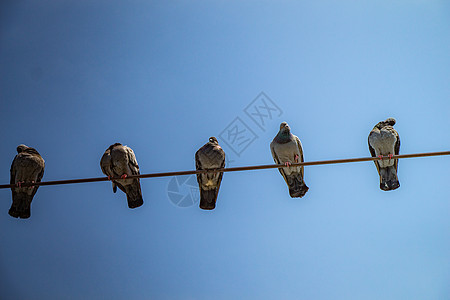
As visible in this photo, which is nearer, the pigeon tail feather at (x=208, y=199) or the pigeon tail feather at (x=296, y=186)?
the pigeon tail feather at (x=208, y=199)

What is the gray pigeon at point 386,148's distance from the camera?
7.32 metres

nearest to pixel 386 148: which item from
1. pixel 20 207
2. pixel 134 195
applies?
pixel 134 195

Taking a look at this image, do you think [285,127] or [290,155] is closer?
[290,155]

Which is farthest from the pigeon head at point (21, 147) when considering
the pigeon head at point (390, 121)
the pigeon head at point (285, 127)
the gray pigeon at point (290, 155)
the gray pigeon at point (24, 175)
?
the pigeon head at point (390, 121)

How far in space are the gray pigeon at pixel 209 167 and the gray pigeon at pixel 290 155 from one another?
110 cm

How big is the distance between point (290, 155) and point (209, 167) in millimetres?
1591

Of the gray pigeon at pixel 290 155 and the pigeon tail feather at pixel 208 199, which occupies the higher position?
the gray pigeon at pixel 290 155

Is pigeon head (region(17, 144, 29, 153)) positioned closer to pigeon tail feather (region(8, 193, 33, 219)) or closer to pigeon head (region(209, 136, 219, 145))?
pigeon tail feather (region(8, 193, 33, 219))

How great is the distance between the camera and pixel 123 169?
740 centimetres

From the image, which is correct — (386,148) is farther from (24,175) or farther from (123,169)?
(24,175)

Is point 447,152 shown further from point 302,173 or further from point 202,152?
point 202,152

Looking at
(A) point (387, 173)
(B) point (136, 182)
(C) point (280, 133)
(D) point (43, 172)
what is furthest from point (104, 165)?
(A) point (387, 173)

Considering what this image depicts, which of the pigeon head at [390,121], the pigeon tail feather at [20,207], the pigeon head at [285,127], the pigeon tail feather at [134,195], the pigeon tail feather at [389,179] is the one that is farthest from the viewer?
the pigeon head at [390,121]

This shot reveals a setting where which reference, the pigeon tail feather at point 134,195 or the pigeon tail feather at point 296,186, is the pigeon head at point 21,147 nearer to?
the pigeon tail feather at point 134,195
